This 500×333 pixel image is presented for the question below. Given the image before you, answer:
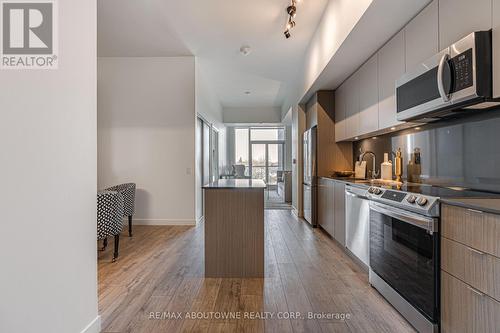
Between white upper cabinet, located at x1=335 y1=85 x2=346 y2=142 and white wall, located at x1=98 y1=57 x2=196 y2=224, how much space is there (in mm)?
A: 2537

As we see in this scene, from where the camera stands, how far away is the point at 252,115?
1009 cm

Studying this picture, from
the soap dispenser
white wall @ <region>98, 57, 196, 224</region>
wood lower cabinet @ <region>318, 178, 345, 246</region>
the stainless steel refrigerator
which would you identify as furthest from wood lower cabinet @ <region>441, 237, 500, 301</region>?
white wall @ <region>98, 57, 196, 224</region>

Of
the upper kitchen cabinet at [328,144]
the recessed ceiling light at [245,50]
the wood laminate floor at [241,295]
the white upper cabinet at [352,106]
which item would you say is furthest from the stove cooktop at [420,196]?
the recessed ceiling light at [245,50]

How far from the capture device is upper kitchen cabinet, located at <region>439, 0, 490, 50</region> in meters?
1.65

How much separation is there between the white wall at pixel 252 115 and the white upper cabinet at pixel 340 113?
532 cm

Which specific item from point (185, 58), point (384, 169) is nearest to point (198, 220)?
point (185, 58)

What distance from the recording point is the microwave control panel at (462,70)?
1.65 metres

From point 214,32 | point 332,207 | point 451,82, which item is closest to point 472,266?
point 451,82

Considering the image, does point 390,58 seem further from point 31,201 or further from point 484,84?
point 31,201

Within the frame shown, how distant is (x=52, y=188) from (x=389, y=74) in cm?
304

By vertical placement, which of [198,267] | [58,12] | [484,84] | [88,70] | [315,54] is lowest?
[198,267]

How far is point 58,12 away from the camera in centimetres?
161

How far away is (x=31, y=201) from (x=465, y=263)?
7.37 ft

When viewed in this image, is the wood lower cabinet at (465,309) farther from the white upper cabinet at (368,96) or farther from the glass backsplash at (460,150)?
the white upper cabinet at (368,96)
